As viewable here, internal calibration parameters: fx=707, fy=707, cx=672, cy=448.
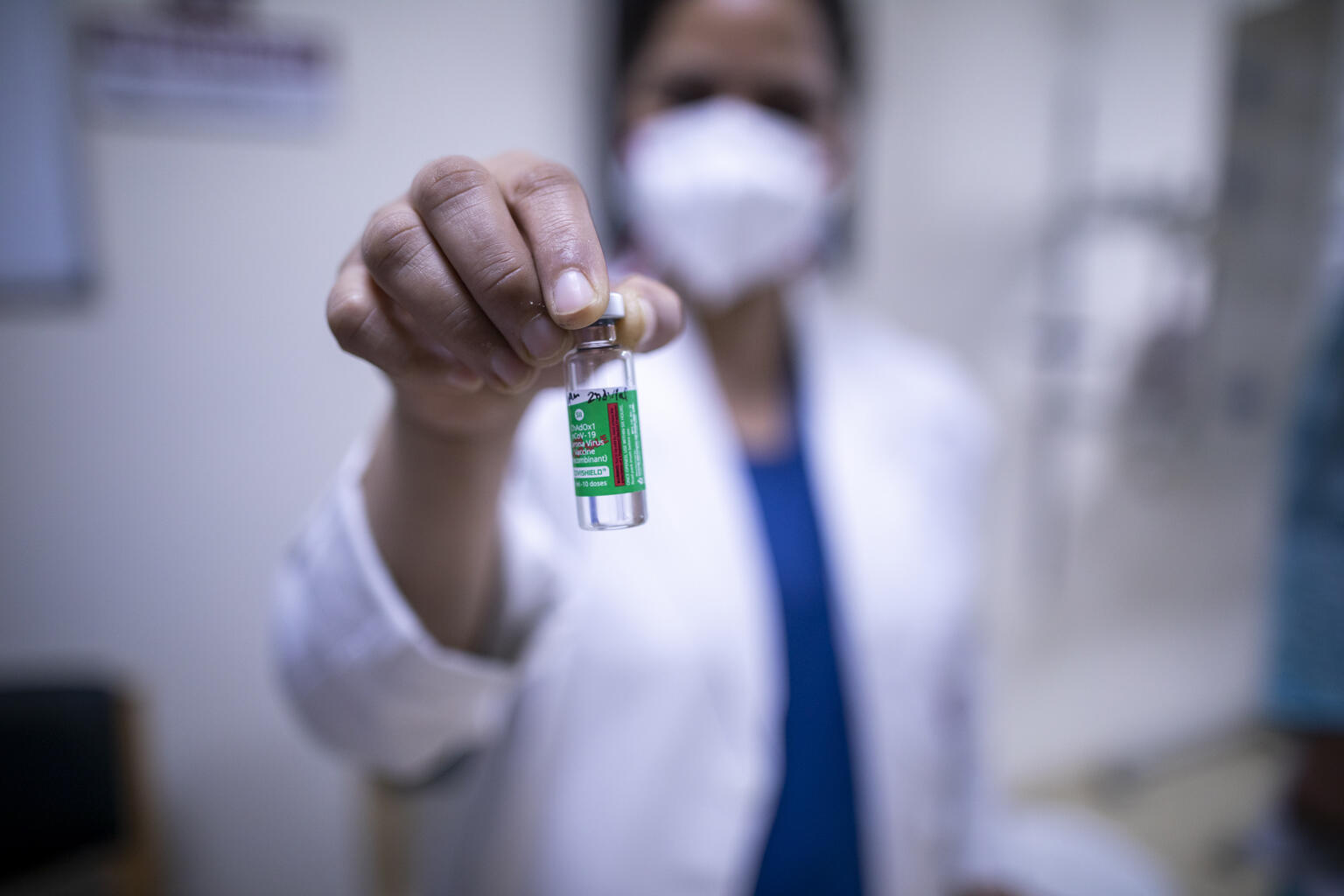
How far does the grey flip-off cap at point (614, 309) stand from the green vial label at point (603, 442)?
0.04m

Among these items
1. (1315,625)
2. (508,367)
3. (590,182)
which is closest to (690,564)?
(508,367)

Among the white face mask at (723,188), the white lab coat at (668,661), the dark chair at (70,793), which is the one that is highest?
the white face mask at (723,188)

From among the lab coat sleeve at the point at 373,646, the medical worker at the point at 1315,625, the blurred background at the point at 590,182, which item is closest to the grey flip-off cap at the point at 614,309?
the lab coat sleeve at the point at 373,646

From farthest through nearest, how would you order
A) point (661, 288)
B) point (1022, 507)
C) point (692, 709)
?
point (1022, 507) → point (692, 709) → point (661, 288)

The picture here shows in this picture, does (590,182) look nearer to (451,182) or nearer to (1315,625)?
(451,182)

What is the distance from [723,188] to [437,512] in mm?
568

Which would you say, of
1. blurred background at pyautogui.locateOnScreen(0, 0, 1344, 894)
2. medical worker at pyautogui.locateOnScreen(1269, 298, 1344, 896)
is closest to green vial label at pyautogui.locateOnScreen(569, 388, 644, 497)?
blurred background at pyautogui.locateOnScreen(0, 0, 1344, 894)

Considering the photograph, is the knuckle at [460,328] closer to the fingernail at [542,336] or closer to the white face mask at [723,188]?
the fingernail at [542,336]

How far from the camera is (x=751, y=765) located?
0.79 meters

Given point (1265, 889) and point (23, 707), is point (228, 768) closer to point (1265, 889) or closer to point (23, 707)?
point (23, 707)

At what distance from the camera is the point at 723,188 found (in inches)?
34.4

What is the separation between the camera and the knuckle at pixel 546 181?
37cm

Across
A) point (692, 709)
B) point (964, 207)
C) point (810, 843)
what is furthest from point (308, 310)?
point (964, 207)

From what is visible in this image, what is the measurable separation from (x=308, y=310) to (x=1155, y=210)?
1793 millimetres
